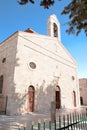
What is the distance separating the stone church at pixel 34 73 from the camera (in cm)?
1215

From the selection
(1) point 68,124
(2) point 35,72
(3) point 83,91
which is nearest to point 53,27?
(2) point 35,72

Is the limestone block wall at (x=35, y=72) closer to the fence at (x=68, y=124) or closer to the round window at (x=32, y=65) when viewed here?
the round window at (x=32, y=65)

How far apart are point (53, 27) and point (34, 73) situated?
27.1 feet

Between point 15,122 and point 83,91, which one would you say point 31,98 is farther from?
point 83,91

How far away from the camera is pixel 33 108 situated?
13.1m

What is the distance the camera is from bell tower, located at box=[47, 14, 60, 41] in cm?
1838

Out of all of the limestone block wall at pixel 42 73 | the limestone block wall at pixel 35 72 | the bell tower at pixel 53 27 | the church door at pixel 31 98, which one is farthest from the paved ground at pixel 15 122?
the bell tower at pixel 53 27

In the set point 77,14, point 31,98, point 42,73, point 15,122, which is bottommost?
point 15,122

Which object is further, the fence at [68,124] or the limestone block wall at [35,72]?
the limestone block wall at [35,72]

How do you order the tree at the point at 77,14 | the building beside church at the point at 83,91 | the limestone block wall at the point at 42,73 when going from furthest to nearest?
the building beside church at the point at 83,91 < the limestone block wall at the point at 42,73 < the tree at the point at 77,14

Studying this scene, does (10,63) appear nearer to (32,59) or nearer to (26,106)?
(32,59)

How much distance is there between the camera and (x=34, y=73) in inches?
553

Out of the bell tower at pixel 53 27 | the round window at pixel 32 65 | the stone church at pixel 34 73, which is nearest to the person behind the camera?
the stone church at pixel 34 73

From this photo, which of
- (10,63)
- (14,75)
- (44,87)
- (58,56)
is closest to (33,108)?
(44,87)
